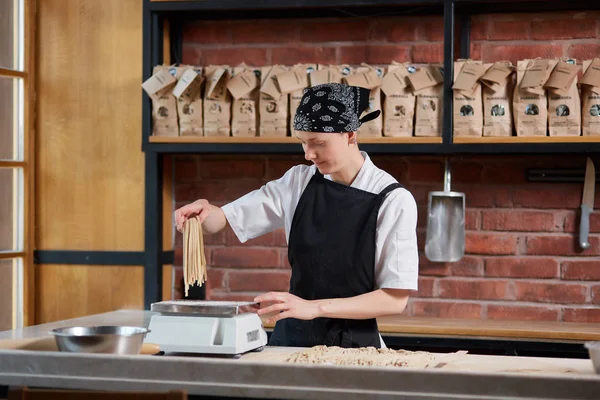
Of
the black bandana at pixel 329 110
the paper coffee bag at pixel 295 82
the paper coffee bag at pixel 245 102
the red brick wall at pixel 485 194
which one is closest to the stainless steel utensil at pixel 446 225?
the red brick wall at pixel 485 194

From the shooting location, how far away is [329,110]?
2412 millimetres

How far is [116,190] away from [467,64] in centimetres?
155

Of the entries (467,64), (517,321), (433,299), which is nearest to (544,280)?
(517,321)

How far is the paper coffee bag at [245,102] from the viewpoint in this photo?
344 cm

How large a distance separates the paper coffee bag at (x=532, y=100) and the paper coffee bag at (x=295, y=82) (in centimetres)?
79

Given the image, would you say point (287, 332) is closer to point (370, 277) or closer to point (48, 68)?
point (370, 277)

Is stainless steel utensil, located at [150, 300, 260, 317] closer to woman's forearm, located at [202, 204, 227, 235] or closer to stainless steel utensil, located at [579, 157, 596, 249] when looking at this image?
woman's forearm, located at [202, 204, 227, 235]

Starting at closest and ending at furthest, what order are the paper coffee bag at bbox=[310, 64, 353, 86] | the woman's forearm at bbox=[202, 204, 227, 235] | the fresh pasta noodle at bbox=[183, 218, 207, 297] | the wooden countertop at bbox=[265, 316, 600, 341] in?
the fresh pasta noodle at bbox=[183, 218, 207, 297] < the woman's forearm at bbox=[202, 204, 227, 235] < the wooden countertop at bbox=[265, 316, 600, 341] < the paper coffee bag at bbox=[310, 64, 353, 86]

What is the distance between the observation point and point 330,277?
8.34 feet

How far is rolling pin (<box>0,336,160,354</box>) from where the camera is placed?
205 centimetres

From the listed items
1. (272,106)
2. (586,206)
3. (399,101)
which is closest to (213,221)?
(272,106)

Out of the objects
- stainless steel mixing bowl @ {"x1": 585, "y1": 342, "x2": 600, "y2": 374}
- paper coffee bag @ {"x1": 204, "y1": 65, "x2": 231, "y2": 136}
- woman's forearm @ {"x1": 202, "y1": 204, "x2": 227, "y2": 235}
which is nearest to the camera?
stainless steel mixing bowl @ {"x1": 585, "y1": 342, "x2": 600, "y2": 374}

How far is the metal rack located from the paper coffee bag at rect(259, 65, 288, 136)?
0.06m

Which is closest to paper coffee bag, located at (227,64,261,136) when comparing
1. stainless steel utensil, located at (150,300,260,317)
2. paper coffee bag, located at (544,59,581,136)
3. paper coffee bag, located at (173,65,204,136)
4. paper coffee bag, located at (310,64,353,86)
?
paper coffee bag, located at (173,65,204,136)
